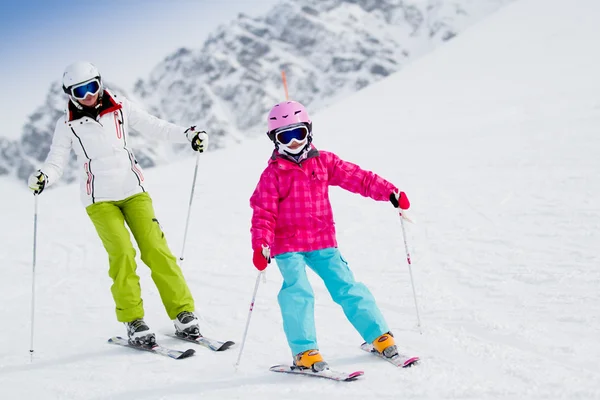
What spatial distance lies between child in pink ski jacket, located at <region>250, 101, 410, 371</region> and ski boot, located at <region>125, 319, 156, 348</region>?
132 cm

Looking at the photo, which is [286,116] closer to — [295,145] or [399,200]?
[295,145]

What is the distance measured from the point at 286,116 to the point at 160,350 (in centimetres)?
205

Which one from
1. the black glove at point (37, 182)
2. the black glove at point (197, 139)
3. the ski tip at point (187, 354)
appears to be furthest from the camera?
the black glove at point (197, 139)

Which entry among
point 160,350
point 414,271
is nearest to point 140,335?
point 160,350

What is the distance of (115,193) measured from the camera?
4.90m

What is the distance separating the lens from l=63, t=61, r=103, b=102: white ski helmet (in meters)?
4.70

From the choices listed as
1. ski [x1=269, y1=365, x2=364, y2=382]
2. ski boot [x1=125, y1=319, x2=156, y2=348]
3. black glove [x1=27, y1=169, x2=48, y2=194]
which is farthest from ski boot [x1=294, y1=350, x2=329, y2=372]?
black glove [x1=27, y1=169, x2=48, y2=194]

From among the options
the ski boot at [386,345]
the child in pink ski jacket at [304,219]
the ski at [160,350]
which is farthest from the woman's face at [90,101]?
the ski boot at [386,345]

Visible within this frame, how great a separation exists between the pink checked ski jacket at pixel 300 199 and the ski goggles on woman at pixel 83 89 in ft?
5.54

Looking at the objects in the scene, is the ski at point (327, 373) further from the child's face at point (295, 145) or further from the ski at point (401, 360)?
the child's face at point (295, 145)

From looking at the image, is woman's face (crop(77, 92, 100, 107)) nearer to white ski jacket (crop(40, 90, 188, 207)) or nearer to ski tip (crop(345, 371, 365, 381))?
white ski jacket (crop(40, 90, 188, 207))

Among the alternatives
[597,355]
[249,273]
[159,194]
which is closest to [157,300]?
[249,273]

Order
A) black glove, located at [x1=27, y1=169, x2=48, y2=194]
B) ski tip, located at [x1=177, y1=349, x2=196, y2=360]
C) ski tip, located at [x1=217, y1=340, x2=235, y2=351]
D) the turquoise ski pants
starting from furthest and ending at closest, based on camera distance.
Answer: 1. black glove, located at [x1=27, y1=169, x2=48, y2=194]
2. ski tip, located at [x1=217, y1=340, x2=235, y2=351]
3. ski tip, located at [x1=177, y1=349, x2=196, y2=360]
4. the turquoise ski pants

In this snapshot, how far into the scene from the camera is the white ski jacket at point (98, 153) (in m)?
4.87
